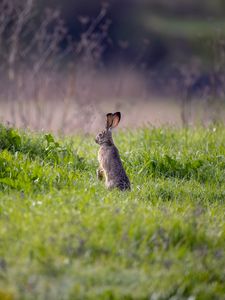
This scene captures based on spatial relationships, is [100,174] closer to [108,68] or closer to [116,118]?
[116,118]

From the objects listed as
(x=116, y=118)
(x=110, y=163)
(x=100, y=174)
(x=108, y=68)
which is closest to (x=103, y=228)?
(x=110, y=163)

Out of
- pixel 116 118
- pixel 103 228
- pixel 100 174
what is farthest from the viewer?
pixel 116 118

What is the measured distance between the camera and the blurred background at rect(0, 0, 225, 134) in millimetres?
13125

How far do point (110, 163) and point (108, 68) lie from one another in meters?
7.35

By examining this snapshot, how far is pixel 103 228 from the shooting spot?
641 centimetres

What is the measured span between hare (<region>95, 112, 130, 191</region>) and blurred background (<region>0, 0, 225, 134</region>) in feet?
8.82

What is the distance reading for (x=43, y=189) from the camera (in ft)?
25.4

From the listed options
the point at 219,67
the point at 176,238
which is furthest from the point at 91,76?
the point at 176,238

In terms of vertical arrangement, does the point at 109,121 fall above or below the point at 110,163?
above

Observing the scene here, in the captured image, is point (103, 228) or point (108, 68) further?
point (108, 68)

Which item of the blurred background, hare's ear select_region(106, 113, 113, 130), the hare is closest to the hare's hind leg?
the hare

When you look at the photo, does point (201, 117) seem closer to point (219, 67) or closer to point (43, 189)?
point (219, 67)

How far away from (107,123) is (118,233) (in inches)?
112

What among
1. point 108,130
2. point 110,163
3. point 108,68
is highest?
point 108,68
